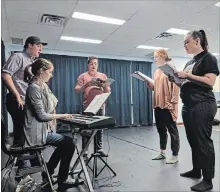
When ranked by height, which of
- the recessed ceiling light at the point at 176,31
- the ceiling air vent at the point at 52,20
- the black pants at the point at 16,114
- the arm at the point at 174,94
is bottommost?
the black pants at the point at 16,114

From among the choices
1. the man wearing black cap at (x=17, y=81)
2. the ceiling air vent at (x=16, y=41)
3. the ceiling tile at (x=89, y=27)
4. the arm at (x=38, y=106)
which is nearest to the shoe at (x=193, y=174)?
the arm at (x=38, y=106)

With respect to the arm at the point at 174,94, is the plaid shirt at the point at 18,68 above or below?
above

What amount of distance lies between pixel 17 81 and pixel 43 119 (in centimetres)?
71

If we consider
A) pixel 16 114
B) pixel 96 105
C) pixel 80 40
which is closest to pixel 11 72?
pixel 16 114

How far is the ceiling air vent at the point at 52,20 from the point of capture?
3822mm

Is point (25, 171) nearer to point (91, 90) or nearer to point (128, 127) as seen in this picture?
point (91, 90)

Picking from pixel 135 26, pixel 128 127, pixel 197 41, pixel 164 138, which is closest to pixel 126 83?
pixel 128 127

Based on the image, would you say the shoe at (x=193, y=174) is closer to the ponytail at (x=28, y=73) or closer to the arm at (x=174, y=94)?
the arm at (x=174, y=94)

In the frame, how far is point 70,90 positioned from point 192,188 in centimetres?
496

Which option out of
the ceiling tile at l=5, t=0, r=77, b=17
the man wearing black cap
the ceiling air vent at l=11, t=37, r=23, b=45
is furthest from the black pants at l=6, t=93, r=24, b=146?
the ceiling air vent at l=11, t=37, r=23, b=45

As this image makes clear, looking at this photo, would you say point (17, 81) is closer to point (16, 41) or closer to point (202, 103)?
point (202, 103)

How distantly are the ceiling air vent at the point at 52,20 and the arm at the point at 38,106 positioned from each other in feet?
8.38

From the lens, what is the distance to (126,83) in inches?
278

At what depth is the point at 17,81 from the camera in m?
2.12
